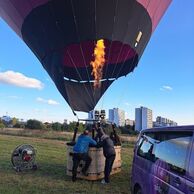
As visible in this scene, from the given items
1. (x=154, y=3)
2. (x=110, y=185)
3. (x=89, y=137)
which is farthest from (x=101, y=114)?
(x=154, y=3)

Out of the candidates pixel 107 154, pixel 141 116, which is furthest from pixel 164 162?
pixel 141 116

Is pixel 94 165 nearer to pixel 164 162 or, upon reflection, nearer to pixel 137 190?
pixel 137 190

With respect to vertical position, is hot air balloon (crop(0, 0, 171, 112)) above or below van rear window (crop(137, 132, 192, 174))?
above

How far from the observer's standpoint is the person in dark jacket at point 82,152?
12.0 metres

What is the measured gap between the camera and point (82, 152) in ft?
39.3

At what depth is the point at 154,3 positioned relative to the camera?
1536 centimetres

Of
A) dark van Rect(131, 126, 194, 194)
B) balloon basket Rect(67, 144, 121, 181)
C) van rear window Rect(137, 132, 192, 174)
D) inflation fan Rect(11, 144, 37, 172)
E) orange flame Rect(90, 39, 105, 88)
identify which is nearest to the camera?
dark van Rect(131, 126, 194, 194)

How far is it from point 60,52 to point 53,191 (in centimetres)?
605

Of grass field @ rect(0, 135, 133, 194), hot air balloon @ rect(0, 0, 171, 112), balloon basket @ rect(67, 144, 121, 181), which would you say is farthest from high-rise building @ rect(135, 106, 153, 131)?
balloon basket @ rect(67, 144, 121, 181)

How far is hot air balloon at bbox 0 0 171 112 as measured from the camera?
46.6 ft

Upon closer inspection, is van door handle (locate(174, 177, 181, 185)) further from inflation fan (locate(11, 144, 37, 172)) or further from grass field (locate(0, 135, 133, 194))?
inflation fan (locate(11, 144, 37, 172))

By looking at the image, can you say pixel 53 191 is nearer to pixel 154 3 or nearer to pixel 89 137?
pixel 89 137

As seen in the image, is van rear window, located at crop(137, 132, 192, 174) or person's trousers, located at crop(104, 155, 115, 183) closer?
van rear window, located at crop(137, 132, 192, 174)

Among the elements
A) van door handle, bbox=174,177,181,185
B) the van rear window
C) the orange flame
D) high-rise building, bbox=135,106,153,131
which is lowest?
van door handle, bbox=174,177,181,185
